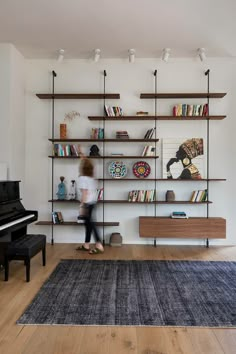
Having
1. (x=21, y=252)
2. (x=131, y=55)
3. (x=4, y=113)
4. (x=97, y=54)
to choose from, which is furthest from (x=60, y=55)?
(x=21, y=252)

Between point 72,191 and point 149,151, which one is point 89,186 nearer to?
point 72,191

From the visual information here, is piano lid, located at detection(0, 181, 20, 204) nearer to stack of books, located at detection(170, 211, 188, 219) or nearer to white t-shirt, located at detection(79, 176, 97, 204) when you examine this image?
white t-shirt, located at detection(79, 176, 97, 204)

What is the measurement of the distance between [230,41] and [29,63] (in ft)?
10.7

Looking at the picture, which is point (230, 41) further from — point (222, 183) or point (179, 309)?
point (179, 309)

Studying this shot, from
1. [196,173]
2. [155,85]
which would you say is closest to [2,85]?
[155,85]

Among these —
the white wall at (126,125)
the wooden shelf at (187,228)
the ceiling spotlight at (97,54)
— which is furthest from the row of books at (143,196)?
the ceiling spotlight at (97,54)

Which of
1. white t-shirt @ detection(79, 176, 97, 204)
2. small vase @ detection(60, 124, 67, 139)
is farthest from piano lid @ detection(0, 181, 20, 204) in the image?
small vase @ detection(60, 124, 67, 139)

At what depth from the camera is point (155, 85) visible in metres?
4.93

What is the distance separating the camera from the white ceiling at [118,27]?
3.33 m

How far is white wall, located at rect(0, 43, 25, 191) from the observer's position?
4355 mm

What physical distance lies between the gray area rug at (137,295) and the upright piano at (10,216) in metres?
0.67

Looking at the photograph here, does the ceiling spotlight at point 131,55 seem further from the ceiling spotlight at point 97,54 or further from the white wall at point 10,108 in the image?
the white wall at point 10,108

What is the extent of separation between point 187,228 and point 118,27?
3.10 meters

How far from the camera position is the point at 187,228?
4.59 metres
